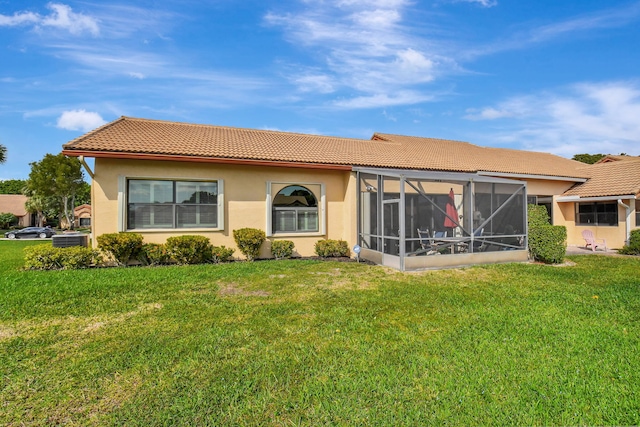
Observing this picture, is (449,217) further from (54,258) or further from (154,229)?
(54,258)

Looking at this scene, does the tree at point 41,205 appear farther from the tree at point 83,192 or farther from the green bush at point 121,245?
the green bush at point 121,245

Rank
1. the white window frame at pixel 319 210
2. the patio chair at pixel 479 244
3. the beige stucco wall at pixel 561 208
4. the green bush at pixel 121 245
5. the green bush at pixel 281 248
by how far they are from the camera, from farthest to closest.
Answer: the beige stucco wall at pixel 561 208 < the white window frame at pixel 319 210 < the green bush at pixel 281 248 < the patio chair at pixel 479 244 < the green bush at pixel 121 245

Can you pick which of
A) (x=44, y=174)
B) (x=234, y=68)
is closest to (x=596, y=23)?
(x=234, y=68)

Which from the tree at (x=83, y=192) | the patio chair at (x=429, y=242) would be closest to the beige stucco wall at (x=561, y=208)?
the patio chair at (x=429, y=242)

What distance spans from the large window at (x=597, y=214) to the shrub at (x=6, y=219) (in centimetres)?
6541

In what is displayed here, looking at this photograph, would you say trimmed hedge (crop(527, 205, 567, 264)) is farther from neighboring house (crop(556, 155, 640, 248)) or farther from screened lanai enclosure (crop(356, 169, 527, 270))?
neighboring house (crop(556, 155, 640, 248))

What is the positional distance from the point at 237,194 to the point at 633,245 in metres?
15.5

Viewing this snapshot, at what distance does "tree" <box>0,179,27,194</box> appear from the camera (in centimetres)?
7506

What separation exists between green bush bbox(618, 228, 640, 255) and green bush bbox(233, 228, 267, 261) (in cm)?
1445

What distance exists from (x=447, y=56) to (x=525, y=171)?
718 centimetres

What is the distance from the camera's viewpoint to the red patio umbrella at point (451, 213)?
1073cm

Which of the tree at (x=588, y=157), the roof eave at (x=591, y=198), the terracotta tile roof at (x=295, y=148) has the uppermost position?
the tree at (x=588, y=157)

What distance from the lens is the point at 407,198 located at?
1029cm

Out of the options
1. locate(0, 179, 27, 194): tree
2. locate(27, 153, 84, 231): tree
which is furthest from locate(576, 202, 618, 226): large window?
locate(0, 179, 27, 194): tree
